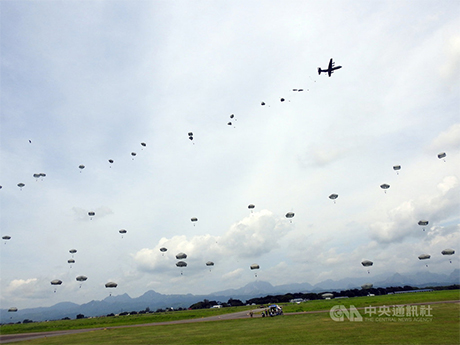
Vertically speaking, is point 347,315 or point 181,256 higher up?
point 181,256

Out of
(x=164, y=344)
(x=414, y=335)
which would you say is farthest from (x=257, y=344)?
(x=414, y=335)

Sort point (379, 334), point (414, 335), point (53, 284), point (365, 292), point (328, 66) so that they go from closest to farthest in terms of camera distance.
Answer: point (414, 335) → point (379, 334) → point (328, 66) → point (53, 284) → point (365, 292)

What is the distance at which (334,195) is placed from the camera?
272 feet

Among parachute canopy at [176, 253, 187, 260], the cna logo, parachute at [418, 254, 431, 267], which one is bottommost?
the cna logo

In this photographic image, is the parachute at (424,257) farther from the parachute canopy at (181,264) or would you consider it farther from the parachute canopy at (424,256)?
the parachute canopy at (181,264)

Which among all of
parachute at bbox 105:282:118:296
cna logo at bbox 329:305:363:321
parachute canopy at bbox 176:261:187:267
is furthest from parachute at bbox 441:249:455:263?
parachute at bbox 105:282:118:296

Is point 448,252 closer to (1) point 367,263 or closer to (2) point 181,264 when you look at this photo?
Result: (1) point 367,263

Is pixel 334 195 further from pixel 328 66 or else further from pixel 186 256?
pixel 186 256

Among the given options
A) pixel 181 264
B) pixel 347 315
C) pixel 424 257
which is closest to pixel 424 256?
pixel 424 257

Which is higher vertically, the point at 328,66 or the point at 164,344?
the point at 328,66

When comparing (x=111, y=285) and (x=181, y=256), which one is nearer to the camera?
(x=181, y=256)

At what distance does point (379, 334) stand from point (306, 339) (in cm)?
775

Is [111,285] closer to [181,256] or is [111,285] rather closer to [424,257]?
[181,256]

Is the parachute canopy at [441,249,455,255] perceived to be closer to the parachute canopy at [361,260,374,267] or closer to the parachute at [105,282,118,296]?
the parachute canopy at [361,260,374,267]
